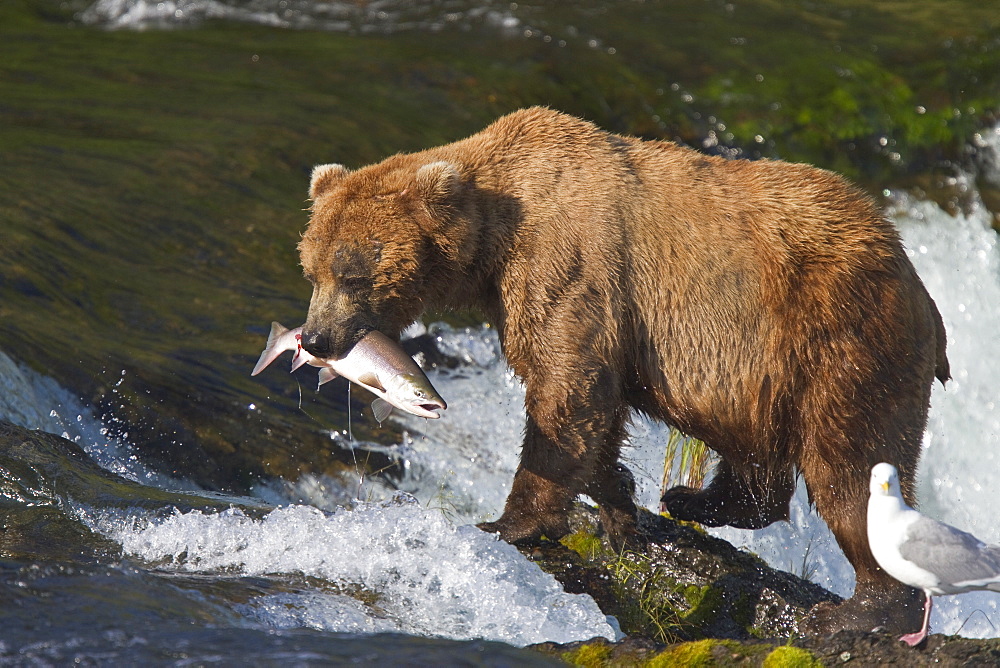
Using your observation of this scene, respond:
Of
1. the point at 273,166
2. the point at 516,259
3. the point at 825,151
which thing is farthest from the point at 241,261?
the point at 825,151

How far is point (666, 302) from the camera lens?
5.50 meters

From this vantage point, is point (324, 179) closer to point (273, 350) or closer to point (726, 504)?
point (273, 350)

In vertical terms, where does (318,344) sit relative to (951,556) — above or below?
above

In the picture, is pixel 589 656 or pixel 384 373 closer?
pixel 589 656

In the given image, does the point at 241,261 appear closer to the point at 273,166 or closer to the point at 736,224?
the point at 273,166

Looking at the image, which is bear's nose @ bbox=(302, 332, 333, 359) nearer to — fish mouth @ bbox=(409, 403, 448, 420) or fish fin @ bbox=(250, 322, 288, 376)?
fish fin @ bbox=(250, 322, 288, 376)

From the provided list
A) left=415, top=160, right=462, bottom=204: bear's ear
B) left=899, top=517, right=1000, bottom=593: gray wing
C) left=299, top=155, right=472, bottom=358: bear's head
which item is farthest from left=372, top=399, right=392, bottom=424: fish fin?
left=899, top=517, right=1000, bottom=593: gray wing

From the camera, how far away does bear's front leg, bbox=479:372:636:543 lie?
536cm

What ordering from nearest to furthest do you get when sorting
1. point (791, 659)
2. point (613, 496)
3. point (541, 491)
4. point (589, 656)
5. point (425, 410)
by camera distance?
point (791, 659)
point (589, 656)
point (425, 410)
point (541, 491)
point (613, 496)

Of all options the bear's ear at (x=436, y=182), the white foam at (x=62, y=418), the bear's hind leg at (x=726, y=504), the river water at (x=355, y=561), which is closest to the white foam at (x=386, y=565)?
the river water at (x=355, y=561)

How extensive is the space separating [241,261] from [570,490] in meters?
4.67

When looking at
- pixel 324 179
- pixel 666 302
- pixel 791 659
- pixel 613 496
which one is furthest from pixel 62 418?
pixel 791 659

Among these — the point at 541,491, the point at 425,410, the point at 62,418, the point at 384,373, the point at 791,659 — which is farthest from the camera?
the point at 62,418

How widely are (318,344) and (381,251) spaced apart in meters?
0.53
